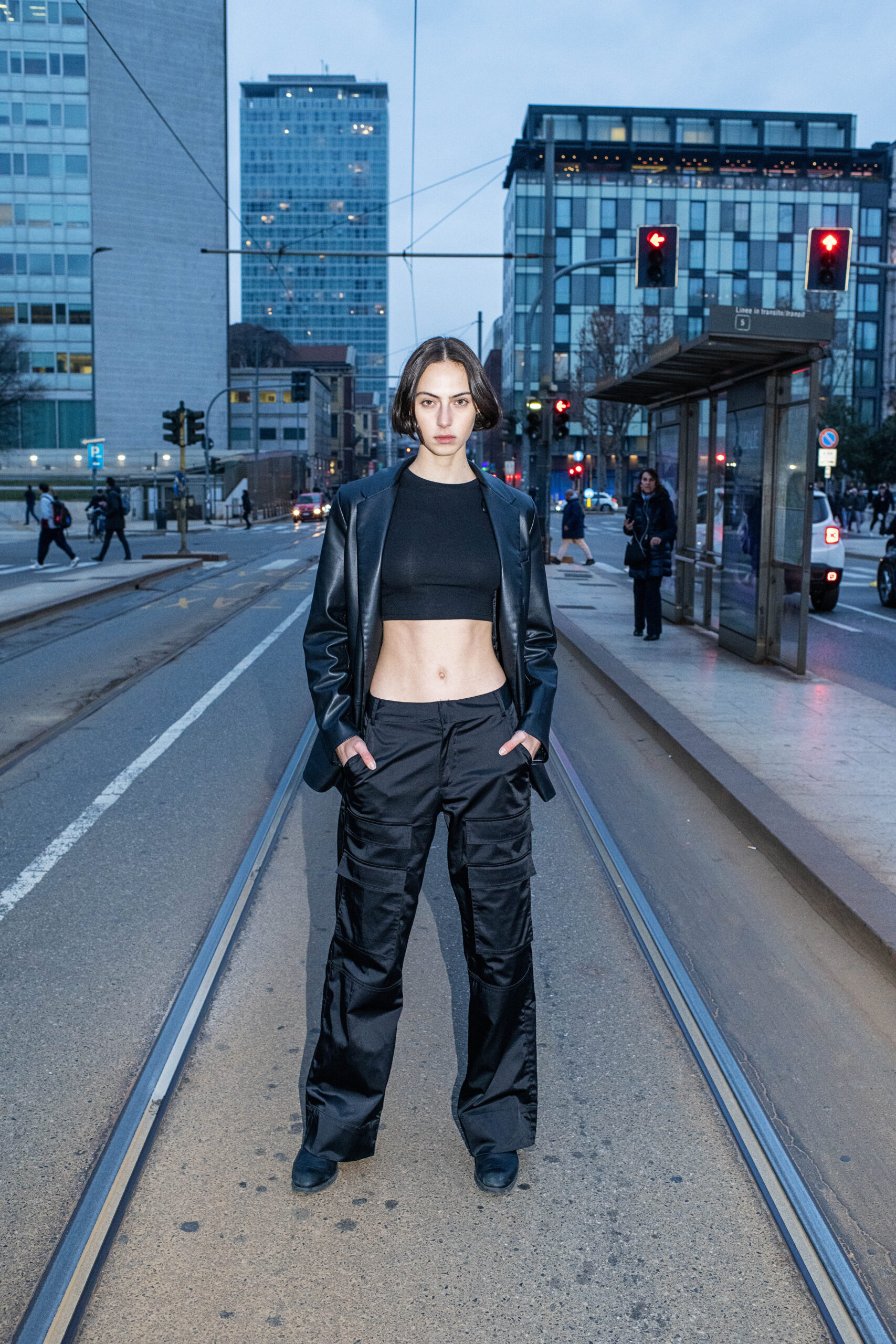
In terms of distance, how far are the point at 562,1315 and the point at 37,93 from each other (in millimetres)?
88538

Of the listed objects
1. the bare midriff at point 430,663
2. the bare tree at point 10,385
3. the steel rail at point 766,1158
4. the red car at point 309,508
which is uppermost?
the bare tree at point 10,385

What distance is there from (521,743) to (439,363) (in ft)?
3.02

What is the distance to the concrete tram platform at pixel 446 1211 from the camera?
8.25 ft

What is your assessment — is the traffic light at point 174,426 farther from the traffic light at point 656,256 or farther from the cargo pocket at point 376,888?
the cargo pocket at point 376,888

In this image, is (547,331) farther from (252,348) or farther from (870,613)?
Result: (252,348)

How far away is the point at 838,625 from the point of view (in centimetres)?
A: 1666

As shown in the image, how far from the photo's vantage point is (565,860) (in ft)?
18.9

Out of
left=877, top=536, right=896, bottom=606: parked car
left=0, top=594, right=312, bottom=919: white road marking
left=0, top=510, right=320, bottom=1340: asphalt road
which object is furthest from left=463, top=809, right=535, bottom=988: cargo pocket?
left=877, top=536, right=896, bottom=606: parked car

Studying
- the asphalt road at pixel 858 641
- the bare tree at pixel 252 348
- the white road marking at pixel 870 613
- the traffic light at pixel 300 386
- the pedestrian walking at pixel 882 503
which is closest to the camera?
the asphalt road at pixel 858 641

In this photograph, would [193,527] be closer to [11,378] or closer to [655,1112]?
[11,378]

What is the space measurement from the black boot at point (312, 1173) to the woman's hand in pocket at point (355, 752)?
0.95 meters

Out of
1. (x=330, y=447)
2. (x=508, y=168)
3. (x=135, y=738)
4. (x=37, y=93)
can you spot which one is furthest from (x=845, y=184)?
(x=135, y=738)

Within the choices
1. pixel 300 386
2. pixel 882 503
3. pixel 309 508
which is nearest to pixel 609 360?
pixel 309 508

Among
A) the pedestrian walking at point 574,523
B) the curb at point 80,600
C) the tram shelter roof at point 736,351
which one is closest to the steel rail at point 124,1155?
the tram shelter roof at point 736,351
